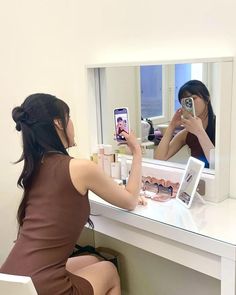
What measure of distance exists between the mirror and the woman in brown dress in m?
0.48

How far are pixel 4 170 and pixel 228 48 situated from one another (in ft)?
4.04

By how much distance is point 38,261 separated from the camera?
1391 mm

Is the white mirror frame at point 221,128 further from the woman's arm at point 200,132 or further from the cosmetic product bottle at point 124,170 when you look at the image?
the cosmetic product bottle at point 124,170

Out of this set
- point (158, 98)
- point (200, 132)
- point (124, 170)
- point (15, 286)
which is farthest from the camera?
point (124, 170)

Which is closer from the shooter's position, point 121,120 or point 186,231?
point 186,231

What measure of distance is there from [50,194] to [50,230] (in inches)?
5.3

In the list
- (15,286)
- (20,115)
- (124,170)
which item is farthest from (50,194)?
(124,170)

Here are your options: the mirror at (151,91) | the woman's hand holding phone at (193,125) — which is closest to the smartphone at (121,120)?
the mirror at (151,91)

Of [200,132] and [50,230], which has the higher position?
[200,132]

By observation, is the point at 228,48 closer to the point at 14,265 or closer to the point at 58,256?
the point at 58,256

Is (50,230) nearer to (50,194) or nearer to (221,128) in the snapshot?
(50,194)

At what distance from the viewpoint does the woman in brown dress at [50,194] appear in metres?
1.40

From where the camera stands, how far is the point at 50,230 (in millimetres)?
1413

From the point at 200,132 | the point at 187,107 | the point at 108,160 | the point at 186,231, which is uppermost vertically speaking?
the point at 187,107
